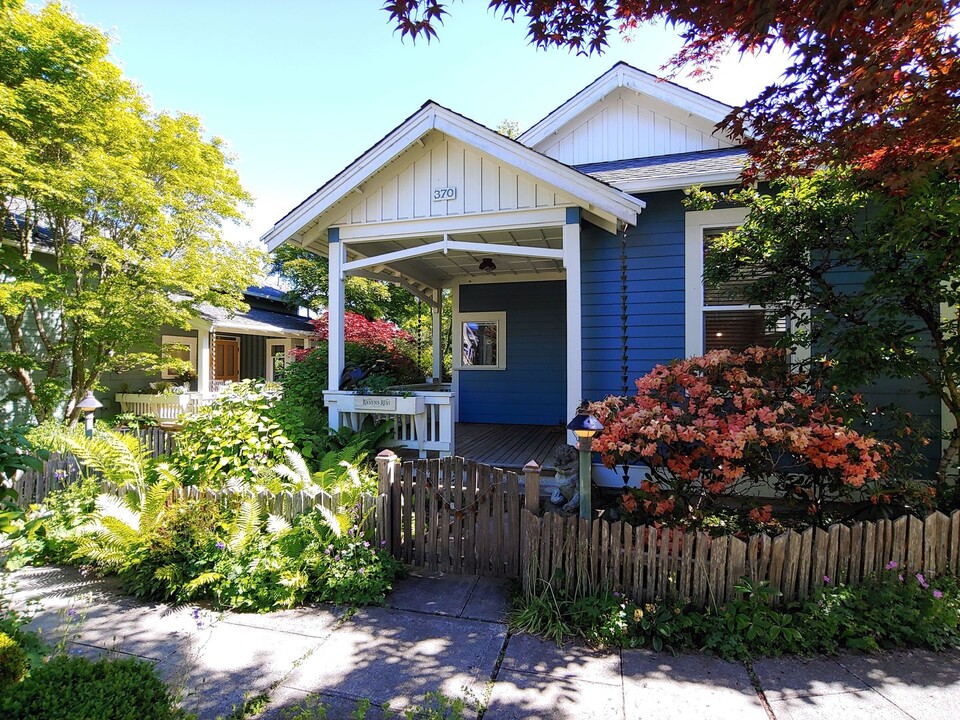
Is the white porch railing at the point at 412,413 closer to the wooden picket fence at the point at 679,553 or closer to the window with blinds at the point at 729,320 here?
the wooden picket fence at the point at 679,553

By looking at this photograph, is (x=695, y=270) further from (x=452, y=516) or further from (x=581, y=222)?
(x=452, y=516)

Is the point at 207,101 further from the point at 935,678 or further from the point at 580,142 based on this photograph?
the point at 935,678

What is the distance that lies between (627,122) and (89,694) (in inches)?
371

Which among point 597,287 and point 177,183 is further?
point 177,183

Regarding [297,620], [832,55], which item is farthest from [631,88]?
[297,620]

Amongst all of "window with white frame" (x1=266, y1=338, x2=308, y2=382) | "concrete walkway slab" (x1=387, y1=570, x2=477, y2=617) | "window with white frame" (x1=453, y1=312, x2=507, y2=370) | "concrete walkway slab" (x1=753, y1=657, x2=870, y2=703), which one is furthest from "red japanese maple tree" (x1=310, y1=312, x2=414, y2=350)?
"window with white frame" (x1=266, y1=338, x2=308, y2=382)

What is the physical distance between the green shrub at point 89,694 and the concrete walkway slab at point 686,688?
2.33 meters

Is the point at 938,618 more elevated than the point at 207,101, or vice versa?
the point at 207,101

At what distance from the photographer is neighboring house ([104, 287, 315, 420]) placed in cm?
1109

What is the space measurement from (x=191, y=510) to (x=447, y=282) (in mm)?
7250

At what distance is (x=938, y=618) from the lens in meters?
3.07

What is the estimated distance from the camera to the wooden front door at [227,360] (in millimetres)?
16500

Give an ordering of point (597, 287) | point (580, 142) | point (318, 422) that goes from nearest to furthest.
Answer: point (597, 287) < point (318, 422) < point (580, 142)

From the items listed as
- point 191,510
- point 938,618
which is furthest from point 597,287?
point 191,510
